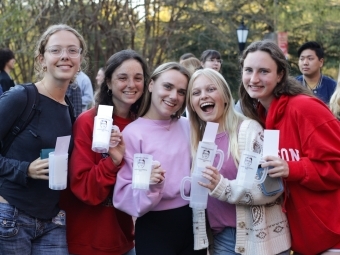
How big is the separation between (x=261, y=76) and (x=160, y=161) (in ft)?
2.91

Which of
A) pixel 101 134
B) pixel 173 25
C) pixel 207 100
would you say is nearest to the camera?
pixel 101 134

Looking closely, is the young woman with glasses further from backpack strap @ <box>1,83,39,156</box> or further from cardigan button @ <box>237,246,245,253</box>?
cardigan button @ <box>237,246,245,253</box>

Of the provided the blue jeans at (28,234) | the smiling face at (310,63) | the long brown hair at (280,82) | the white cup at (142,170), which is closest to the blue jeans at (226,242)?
the white cup at (142,170)

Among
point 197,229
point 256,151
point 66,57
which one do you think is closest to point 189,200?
point 197,229

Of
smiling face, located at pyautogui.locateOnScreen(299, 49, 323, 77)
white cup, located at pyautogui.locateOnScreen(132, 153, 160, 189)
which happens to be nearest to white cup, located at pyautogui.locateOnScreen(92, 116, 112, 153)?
white cup, located at pyautogui.locateOnScreen(132, 153, 160, 189)

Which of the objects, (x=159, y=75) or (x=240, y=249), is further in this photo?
(x=159, y=75)

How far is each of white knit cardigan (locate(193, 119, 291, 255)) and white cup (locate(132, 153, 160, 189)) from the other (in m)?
0.44

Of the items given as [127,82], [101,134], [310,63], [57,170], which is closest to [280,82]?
[127,82]

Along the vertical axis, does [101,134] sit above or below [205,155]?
above

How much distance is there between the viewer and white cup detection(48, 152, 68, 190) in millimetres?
3662

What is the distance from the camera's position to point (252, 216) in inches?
150

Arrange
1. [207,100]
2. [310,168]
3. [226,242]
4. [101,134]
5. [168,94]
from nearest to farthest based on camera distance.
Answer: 1. [310,168]
2. [101,134]
3. [226,242]
4. [207,100]
5. [168,94]

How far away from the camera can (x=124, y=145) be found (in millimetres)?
3984

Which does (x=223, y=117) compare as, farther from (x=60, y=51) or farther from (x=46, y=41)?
(x=46, y=41)
